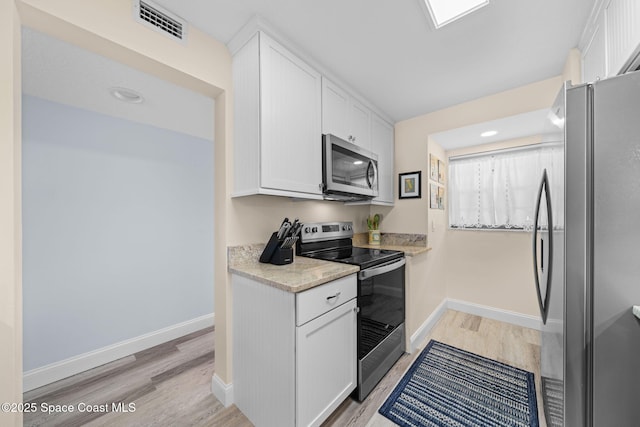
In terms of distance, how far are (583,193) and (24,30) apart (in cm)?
284

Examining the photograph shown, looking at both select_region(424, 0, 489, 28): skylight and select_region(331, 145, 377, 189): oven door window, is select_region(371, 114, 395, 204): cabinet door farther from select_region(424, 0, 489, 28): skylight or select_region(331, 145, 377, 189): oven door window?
select_region(424, 0, 489, 28): skylight

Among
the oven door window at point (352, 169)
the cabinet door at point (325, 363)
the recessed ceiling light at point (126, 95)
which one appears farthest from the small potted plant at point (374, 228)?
the recessed ceiling light at point (126, 95)

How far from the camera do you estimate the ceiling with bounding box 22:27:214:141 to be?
1.50 m

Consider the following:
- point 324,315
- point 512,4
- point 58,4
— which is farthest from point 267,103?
point 512,4

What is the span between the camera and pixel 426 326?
102 inches

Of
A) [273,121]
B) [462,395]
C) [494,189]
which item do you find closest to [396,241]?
[494,189]

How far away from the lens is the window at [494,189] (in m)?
2.74

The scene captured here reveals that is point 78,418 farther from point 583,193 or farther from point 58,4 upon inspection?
point 583,193

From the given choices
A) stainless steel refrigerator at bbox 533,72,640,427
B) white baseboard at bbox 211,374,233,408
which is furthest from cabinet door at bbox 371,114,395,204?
white baseboard at bbox 211,374,233,408

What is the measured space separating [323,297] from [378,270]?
58 centimetres

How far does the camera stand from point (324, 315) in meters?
1.38

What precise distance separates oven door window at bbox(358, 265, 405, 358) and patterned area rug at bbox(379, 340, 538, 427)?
0.38m

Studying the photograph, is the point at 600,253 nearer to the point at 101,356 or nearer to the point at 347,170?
the point at 347,170

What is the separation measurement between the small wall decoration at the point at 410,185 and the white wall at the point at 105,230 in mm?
2392
